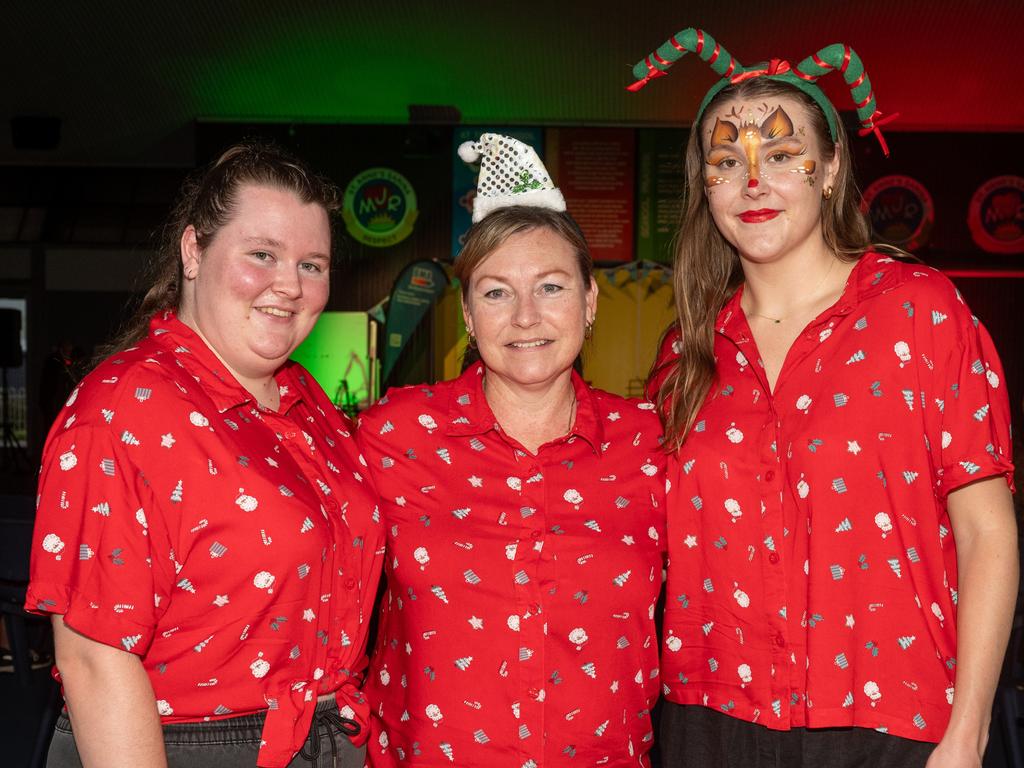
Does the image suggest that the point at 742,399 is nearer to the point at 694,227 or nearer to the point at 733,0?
the point at 694,227

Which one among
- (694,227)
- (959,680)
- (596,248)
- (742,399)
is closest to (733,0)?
(596,248)

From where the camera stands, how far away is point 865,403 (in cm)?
182

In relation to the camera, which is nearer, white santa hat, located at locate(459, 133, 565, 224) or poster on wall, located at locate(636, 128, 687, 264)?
white santa hat, located at locate(459, 133, 565, 224)

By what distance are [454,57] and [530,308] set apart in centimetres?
644

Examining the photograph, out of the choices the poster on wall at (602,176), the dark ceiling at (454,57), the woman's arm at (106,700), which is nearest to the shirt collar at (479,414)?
the woman's arm at (106,700)

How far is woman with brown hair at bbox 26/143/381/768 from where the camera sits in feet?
4.88

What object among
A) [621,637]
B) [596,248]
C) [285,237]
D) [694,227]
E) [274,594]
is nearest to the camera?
[274,594]

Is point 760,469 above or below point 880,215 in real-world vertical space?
below

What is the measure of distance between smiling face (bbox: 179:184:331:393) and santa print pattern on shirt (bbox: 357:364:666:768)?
386mm

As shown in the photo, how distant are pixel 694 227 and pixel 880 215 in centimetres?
809

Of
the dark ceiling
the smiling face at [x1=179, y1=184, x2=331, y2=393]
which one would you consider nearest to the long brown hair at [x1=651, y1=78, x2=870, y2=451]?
the smiling face at [x1=179, y1=184, x2=331, y2=393]

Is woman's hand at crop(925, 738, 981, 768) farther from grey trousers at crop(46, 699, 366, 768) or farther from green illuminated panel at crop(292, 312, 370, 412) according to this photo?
green illuminated panel at crop(292, 312, 370, 412)

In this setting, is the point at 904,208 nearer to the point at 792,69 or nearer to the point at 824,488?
the point at 792,69

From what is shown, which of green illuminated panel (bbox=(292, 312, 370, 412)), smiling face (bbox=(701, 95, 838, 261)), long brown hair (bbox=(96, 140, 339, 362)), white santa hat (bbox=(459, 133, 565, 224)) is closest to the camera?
long brown hair (bbox=(96, 140, 339, 362))
